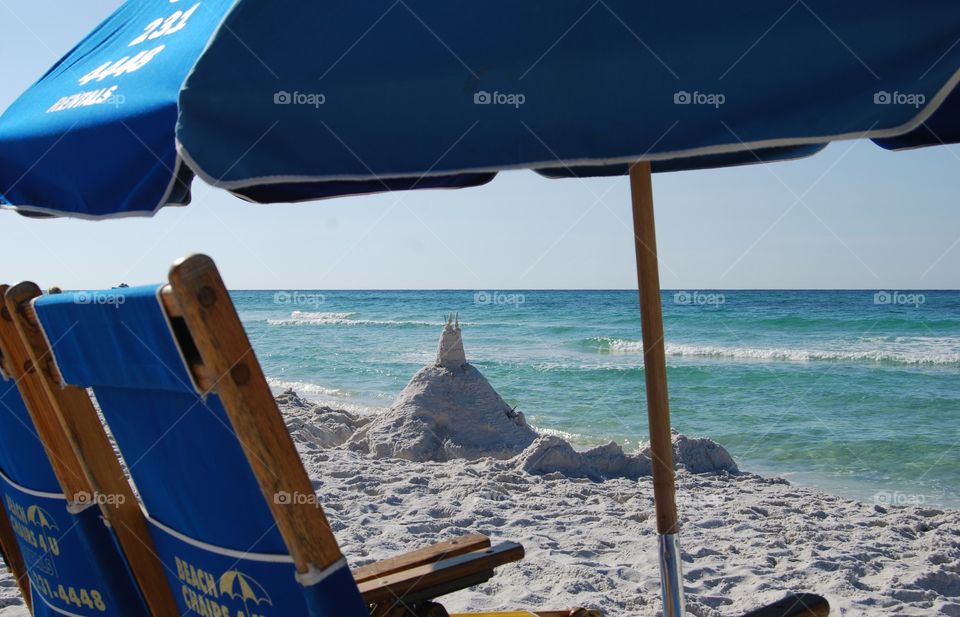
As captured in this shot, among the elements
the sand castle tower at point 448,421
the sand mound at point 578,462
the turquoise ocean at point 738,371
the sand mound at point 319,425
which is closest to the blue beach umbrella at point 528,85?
the sand mound at point 578,462

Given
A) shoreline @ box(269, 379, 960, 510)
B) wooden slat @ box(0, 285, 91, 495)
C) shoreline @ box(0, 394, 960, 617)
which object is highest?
wooden slat @ box(0, 285, 91, 495)

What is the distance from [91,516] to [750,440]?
30.7 ft

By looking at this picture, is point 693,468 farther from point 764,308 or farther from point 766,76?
point 764,308

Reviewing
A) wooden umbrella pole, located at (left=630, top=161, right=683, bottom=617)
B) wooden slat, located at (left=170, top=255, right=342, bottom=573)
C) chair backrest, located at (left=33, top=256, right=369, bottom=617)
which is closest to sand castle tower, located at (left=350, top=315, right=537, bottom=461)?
wooden umbrella pole, located at (left=630, top=161, right=683, bottom=617)

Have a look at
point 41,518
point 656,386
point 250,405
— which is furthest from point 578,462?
point 250,405

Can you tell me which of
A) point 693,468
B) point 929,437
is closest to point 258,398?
point 693,468

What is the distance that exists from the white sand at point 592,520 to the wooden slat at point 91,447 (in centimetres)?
204

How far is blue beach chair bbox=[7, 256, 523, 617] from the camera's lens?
1.12m

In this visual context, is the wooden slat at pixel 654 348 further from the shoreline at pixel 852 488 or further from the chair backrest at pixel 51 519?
the shoreline at pixel 852 488

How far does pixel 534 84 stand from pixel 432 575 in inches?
45.2

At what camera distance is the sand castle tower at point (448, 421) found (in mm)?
6617

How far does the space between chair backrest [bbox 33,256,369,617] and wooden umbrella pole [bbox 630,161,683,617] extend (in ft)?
4.60

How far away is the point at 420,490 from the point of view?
211 inches

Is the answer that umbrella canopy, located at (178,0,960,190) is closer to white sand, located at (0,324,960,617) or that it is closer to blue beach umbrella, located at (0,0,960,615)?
blue beach umbrella, located at (0,0,960,615)
